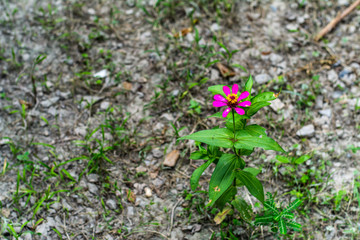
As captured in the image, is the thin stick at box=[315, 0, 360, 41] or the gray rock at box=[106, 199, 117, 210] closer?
the gray rock at box=[106, 199, 117, 210]

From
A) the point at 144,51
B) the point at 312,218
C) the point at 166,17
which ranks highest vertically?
the point at 166,17

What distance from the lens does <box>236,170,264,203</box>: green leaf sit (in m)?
2.47

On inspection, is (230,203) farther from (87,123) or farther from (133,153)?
(87,123)

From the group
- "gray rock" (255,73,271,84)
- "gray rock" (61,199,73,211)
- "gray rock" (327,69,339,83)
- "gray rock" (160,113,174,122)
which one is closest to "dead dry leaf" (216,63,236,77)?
"gray rock" (255,73,271,84)

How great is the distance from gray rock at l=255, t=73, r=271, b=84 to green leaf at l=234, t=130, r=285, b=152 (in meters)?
1.65

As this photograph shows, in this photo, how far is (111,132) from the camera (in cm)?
337

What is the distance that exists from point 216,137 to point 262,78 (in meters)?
1.81

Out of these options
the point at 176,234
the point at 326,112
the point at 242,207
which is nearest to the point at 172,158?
the point at 176,234

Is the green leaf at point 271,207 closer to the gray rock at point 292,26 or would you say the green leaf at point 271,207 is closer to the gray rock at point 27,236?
the gray rock at point 27,236

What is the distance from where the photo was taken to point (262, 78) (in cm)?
382

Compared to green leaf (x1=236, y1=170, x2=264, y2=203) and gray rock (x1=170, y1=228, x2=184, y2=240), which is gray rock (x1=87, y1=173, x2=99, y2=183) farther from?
green leaf (x1=236, y1=170, x2=264, y2=203)

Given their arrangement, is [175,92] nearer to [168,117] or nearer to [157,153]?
[168,117]

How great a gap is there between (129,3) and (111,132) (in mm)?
2024

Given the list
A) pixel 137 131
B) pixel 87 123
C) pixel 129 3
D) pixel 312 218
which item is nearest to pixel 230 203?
pixel 312 218
